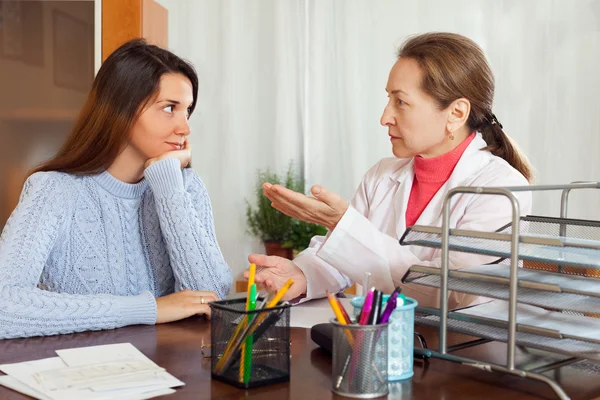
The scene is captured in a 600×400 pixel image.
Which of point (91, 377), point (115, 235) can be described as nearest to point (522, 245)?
point (91, 377)

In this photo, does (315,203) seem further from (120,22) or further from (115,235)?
(120,22)

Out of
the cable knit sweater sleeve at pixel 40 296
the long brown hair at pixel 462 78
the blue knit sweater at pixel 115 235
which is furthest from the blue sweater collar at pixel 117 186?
the long brown hair at pixel 462 78

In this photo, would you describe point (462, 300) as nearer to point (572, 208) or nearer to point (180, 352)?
point (180, 352)

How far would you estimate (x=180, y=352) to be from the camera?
1.27 metres

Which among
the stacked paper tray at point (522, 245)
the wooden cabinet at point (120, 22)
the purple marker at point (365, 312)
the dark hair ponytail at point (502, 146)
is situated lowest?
the purple marker at point (365, 312)

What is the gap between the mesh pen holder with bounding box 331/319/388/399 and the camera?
1.01 m

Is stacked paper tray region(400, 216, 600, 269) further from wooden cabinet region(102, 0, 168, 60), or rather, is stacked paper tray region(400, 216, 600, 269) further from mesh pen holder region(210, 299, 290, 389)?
wooden cabinet region(102, 0, 168, 60)

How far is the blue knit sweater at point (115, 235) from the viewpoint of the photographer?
5.58 ft

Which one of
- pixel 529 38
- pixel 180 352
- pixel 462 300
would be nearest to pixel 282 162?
pixel 529 38

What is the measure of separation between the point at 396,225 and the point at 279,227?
241cm

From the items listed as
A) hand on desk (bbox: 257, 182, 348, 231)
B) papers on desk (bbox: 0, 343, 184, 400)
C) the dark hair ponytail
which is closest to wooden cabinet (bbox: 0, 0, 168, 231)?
the dark hair ponytail

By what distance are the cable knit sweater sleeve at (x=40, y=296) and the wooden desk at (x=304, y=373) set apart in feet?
0.11

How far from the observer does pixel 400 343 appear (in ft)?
3.58

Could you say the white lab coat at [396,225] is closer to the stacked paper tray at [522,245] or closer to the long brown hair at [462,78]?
the long brown hair at [462,78]
